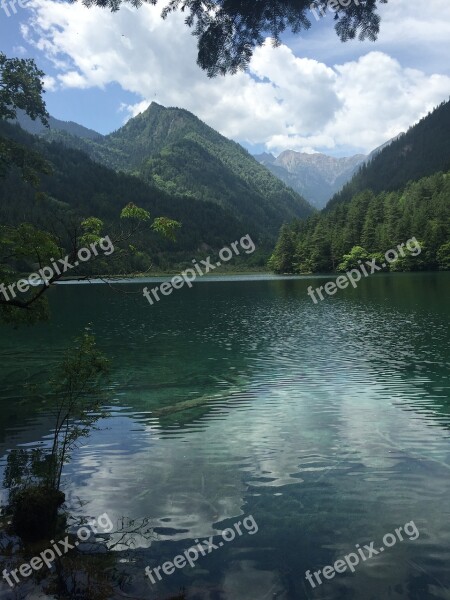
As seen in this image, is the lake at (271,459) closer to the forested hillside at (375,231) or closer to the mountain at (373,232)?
the mountain at (373,232)

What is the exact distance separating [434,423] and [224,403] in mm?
9153

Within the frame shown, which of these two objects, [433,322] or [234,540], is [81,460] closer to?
[234,540]

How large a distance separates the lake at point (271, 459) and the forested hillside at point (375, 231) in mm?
117356

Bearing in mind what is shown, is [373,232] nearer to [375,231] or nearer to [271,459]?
[375,231]

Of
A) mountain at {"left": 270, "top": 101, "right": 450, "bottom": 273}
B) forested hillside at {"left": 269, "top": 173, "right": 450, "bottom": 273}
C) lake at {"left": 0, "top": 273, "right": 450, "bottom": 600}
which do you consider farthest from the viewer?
mountain at {"left": 270, "top": 101, "right": 450, "bottom": 273}

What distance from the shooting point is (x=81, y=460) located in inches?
602

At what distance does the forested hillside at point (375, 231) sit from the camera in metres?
143

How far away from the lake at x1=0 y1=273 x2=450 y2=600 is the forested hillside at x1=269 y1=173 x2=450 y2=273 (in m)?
117

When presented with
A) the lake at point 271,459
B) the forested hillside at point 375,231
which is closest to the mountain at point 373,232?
the forested hillside at point 375,231

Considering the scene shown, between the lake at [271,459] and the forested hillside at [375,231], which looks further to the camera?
the forested hillside at [375,231]

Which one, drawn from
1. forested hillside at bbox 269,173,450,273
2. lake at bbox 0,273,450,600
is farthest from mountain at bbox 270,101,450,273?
lake at bbox 0,273,450,600

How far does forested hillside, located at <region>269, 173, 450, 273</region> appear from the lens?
143 m

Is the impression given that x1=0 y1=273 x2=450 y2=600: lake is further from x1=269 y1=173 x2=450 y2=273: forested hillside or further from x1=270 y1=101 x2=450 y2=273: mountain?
x1=269 y1=173 x2=450 y2=273: forested hillside

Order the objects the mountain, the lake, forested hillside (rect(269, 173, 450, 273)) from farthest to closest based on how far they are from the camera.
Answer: the mountain
forested hillside (rect(269, 173, 450, 273))
the lake
